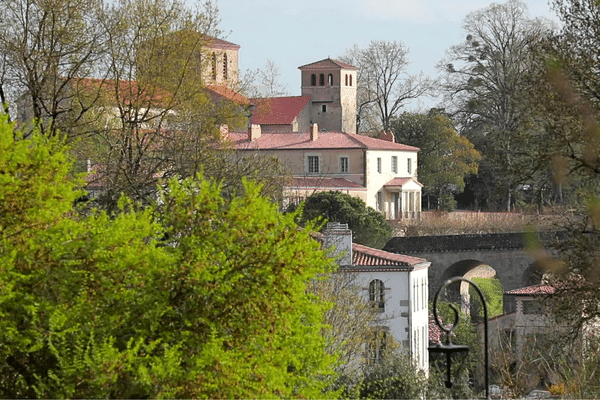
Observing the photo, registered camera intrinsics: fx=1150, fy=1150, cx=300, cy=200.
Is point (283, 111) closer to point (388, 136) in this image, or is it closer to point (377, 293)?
point (388, 136)

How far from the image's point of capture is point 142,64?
2375 cm

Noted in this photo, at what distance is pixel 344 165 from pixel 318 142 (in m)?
2.18

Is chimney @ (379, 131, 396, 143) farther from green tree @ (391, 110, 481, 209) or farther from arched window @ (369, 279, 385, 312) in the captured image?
arched window @ (369, 279, 385, 312)

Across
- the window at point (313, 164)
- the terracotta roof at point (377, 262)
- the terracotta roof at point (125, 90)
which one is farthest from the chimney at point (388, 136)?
the terracotta roof at point (125, 90)

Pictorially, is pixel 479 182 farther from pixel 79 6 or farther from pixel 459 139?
pixel 79 6

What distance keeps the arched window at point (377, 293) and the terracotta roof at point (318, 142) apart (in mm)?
30732

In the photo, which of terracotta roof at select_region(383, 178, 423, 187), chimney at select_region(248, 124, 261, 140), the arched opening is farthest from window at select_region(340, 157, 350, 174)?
the arched opening

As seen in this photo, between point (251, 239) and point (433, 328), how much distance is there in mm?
30311

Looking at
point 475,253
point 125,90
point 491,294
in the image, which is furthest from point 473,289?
→ point 125,90

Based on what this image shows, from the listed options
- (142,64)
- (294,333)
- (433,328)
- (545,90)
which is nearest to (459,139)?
(433,328)

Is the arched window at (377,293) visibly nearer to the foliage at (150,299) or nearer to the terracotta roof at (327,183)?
the terracotta roof at (327,183)

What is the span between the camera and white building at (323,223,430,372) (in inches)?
1352

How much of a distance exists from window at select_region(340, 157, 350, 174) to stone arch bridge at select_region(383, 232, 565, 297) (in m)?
15.8

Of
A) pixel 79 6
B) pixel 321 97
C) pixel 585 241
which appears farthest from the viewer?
pixel 321 97
